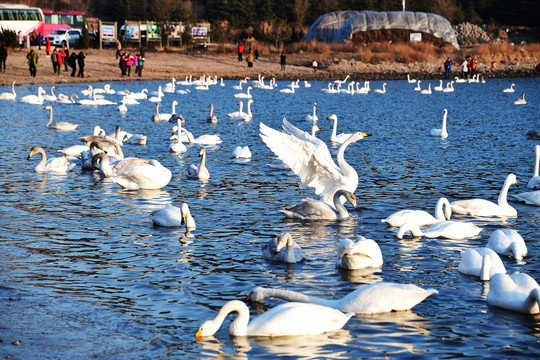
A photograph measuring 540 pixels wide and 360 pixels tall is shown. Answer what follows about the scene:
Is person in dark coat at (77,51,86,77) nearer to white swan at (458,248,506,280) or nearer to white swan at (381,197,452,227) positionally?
white swan at (381,197,452,227)

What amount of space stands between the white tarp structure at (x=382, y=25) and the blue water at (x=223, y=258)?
55.5 meters

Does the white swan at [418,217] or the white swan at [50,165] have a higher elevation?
the white swan at [418,217]

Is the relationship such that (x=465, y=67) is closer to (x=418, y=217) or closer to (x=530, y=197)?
(x=530, y=197)

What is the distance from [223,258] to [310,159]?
12.2 ft

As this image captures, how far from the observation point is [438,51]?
77250 millimetres

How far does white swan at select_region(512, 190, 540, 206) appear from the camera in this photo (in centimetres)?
1439

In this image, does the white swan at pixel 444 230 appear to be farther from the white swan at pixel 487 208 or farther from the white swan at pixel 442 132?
the white swan at pixel 442 132

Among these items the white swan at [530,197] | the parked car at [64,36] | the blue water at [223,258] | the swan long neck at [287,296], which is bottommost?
the blue water at [223,258]

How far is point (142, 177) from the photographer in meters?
15.4

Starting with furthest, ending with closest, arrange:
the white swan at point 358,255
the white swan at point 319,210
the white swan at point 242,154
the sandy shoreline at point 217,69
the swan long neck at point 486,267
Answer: the sandy shoreline at point 217,69 < the white swan at point 242,154 < the white swan at point 319,210 < the white swan at point 358,255 < the swan long neck at point 486,267

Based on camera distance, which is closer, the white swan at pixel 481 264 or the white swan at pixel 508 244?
the white swan at pixel 481 264

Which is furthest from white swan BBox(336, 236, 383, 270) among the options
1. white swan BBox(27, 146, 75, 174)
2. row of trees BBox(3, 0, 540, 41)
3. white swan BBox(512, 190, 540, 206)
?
row of trees BBox(3, 0, 540, 41)

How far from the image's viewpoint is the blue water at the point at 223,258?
730 cm

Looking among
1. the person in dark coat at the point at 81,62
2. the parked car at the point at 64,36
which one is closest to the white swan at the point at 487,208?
the person in dark coat at the point at 81,62
